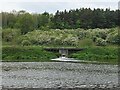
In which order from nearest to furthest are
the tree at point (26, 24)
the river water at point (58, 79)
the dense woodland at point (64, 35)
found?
the river water at point (58, 79) < the dense woodland at point (64, 35) < the tree at point (26, 24)

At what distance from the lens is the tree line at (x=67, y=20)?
114 m

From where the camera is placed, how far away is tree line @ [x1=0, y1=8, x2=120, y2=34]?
114 m

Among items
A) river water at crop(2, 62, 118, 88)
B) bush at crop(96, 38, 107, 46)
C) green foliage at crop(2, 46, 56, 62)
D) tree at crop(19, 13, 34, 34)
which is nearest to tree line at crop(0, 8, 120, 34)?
tree at crop(19, 13, 34, 34)

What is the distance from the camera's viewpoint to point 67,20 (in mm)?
127250

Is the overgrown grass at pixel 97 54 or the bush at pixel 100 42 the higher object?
the bush at pixel 100 42

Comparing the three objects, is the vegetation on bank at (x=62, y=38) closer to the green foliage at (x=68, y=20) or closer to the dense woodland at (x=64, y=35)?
the dense woodland at (x=64, y=35)

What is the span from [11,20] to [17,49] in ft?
188

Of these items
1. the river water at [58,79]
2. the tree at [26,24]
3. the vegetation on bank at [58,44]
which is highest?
the tree at [26,24]

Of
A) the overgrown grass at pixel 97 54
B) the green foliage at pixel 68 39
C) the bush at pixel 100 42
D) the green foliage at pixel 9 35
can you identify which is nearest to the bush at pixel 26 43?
the green foliage at pixel 68 39

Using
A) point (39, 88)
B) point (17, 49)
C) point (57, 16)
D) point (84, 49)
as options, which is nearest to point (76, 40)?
point (84, 49)

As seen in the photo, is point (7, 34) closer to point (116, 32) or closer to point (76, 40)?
point (76, 40)

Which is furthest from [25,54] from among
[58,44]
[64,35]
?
[64,35]

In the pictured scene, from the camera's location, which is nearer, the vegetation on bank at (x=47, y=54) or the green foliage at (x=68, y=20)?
the vegetation on bank at (x=47, y=54)

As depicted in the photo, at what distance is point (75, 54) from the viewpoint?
72000 millimetres
